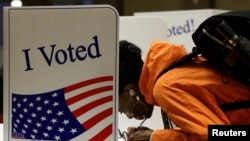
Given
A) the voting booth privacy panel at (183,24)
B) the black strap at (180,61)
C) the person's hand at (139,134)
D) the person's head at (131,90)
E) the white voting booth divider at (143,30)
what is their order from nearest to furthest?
the black strap at (180,61)
the person's hand at (139,134)
the person's head at (131,90)
the white voting booth divider at (143,30)
the voting booth privacy panel at (183,24)

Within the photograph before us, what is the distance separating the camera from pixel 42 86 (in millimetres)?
1247

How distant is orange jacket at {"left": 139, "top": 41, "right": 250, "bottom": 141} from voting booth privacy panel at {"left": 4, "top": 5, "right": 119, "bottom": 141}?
138mm

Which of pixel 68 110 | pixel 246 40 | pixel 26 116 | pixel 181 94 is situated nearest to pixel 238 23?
pixel 246 40

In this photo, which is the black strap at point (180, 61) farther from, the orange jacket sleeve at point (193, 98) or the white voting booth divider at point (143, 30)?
the white voting booth divider at point (143, 30)

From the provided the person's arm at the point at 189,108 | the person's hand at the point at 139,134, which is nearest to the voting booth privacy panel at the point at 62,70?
the person's arm at the point at 189,108

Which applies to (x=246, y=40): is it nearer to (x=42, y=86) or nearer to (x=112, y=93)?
(x=112, y=93)

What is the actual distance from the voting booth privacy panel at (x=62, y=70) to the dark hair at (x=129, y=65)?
1.18 feet

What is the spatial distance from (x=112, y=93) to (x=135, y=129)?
1.21 feet

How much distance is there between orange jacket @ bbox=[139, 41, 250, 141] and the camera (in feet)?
3.89

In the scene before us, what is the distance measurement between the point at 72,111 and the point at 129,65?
0.44 m

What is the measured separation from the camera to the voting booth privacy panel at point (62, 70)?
1.20 metres

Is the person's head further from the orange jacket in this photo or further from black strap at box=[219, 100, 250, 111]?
black strap at box=[219, 100, 250, 111]

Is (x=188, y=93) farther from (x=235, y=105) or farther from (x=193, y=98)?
(x=235, y=105)

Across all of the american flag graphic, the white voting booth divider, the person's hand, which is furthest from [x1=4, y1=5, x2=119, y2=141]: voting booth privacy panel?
the white voting booth divider
